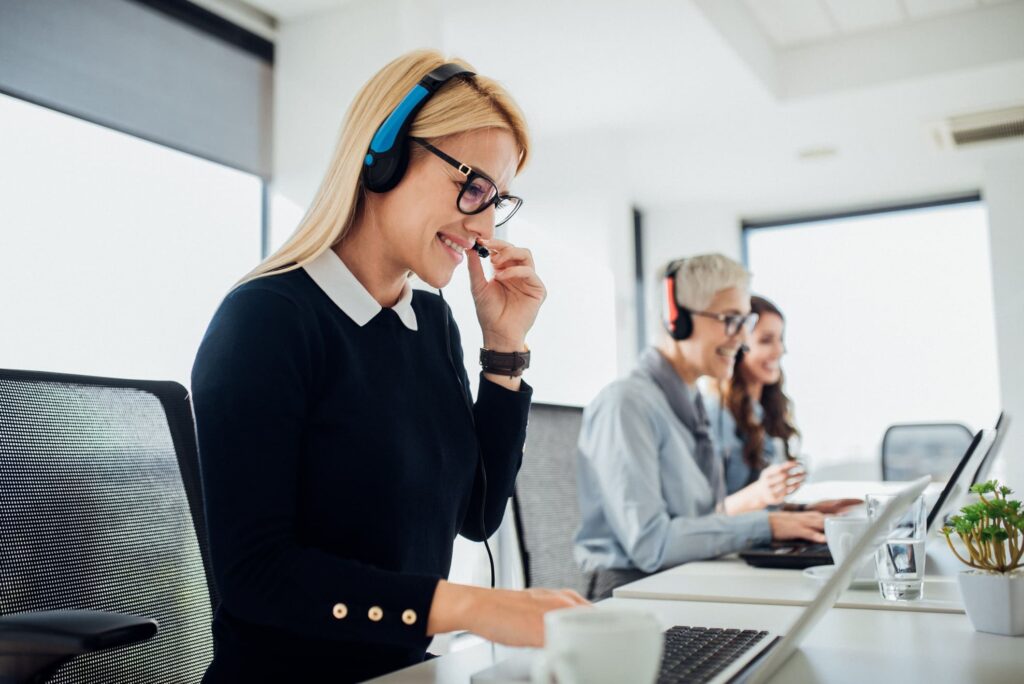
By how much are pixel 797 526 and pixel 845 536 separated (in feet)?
1.54

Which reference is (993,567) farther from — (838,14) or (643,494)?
(838,14)

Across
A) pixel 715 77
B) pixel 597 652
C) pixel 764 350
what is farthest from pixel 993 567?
pixel 715 77

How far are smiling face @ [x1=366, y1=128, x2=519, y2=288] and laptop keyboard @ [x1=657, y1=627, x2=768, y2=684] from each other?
1.85ft

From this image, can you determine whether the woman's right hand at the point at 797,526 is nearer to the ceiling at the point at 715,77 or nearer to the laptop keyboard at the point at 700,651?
the laptop keyboard at the point at 700,651

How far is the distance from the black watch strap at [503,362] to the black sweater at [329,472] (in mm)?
32

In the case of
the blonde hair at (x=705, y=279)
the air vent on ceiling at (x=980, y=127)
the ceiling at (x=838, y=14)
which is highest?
the ceiling at (x=838, y=14)

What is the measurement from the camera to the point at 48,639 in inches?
33.5

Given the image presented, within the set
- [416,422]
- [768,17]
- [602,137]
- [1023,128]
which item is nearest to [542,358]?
[602,137]

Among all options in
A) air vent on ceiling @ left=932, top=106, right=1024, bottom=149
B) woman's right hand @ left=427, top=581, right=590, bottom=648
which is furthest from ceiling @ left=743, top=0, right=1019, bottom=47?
woman's right hand @ left=427, top=581, right=590, bottom=648

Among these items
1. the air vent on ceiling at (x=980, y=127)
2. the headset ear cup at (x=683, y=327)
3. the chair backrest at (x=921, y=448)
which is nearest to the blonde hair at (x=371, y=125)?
the headset ear cup at (x=683, y=327)

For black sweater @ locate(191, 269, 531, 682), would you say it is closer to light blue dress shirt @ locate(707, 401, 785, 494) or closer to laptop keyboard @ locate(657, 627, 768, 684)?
laptop keyboard @ locate(657, 627, 768, 684)

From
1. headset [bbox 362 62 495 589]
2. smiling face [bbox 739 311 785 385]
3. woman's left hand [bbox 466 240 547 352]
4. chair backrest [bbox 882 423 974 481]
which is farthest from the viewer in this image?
chair backrest [bbox 882 423 974 481]

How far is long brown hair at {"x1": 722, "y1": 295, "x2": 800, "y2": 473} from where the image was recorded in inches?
130

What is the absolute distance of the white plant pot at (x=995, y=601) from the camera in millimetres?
1004
